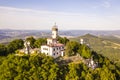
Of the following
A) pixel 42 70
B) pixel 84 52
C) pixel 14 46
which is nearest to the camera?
pixel 42 70

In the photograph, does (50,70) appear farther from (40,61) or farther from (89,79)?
(89,79)

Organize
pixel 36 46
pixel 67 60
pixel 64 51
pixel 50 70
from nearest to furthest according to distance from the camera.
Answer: pixel 50 70 < pixel 67 60 < pixel 64 51 < pixel 36 46

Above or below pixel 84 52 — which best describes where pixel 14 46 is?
above

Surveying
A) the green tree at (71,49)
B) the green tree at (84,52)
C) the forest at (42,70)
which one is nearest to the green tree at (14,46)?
the forest at (42,70)

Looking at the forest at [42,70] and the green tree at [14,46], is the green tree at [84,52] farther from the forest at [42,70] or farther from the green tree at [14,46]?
the green tree at [14,46]

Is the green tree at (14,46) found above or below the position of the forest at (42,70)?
above

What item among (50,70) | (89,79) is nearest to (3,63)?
(50,70)

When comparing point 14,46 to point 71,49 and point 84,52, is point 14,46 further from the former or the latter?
point 84,52

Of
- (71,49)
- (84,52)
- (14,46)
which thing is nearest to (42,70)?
(71,49)

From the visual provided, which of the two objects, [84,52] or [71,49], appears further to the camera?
[84,52]

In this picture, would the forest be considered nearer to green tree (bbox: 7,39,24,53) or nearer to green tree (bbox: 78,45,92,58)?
green tree (bbox: 78,45,92,58)

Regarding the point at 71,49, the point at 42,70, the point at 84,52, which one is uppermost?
the point at 71,49
